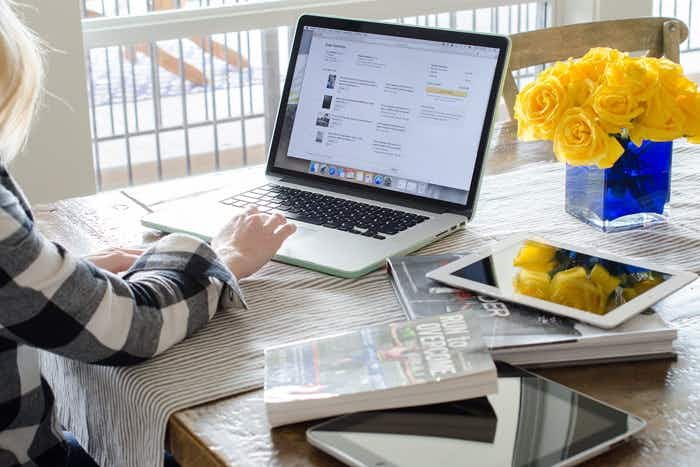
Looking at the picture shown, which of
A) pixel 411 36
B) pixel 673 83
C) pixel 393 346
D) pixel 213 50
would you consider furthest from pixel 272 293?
pixel 213 50

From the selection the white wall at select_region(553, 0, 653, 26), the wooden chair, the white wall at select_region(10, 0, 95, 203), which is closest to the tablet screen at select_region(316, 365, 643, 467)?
the wooden chair

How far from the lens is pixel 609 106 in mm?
1233

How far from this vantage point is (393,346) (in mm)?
925

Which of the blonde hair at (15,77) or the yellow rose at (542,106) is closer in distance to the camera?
the blonde hair at (15,77)

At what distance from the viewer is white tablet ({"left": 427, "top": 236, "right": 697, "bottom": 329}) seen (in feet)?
3.24

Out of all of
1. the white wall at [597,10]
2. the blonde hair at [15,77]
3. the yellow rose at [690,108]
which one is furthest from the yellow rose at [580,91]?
the white wall at [597,10]

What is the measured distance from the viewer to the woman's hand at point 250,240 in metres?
1.17

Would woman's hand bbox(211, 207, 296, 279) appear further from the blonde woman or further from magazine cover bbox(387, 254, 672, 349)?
magazine cover bbox(387, 254, 672, 349)

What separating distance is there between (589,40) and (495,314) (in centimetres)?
124

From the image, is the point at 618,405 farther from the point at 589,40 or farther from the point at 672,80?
the point at 589,40

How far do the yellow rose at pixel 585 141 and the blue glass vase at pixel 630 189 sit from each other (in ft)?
0.17

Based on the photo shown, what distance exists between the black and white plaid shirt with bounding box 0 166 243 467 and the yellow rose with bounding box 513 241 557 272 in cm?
32

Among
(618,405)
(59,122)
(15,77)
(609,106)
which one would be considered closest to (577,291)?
(618,405)

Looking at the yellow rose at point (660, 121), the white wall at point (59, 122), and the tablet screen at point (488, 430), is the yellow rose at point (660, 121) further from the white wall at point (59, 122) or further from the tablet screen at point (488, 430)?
the white wall at point (59, 122)
